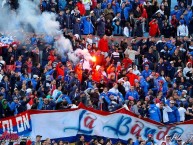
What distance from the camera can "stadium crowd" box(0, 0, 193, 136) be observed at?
88.5ft

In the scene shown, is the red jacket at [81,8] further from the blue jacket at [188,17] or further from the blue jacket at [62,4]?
the blue jacket at [188,17]

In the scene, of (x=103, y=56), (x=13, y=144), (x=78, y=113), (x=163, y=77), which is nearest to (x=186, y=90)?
(x=163, y=77)

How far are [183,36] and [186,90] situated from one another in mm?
4466

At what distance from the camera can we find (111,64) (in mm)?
29953

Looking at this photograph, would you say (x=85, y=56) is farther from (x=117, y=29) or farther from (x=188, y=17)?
(x=188, y=17)

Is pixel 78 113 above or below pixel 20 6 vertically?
below

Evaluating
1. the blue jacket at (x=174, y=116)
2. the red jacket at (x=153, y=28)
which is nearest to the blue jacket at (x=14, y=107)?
the blue jacket at (x=174, y=116)

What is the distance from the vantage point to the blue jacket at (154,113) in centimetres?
2705

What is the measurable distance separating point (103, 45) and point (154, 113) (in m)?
4.85

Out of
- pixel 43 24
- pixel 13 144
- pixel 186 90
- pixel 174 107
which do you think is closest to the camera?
pixel 13 144

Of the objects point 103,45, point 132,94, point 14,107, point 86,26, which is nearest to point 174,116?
point 132,94

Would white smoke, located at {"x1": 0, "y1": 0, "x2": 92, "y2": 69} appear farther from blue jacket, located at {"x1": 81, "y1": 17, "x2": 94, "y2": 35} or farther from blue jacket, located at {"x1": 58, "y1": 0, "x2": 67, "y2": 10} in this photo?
blue jacket, located at {"x1": 81, "y1": 17, "x2": 94, "y2": 35}

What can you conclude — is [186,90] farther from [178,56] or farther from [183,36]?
[183,36]

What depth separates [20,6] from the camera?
32406mm
